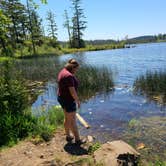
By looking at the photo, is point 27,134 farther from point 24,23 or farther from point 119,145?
point 24,23

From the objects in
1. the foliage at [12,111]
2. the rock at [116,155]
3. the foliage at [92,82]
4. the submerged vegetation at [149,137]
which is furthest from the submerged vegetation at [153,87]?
the rock at [116,155]

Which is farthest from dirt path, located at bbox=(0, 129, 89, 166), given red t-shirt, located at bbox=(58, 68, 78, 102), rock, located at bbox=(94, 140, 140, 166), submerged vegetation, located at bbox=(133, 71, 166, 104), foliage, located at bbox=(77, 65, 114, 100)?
foliage, located at bbox=(77, 65, 114, 100)

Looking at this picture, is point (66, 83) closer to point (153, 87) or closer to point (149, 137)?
point (149, 137)

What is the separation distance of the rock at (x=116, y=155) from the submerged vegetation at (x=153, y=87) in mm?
7161

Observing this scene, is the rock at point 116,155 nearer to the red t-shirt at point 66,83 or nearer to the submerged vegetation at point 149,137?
the submerged vegetation at point 149,137

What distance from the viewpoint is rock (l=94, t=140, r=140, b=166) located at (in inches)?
217

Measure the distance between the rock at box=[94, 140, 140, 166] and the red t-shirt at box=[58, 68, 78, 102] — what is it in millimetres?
1539

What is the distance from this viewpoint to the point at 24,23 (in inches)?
2419

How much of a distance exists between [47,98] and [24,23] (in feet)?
164

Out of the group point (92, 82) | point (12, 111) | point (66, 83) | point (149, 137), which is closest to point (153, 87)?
point (92, 82)

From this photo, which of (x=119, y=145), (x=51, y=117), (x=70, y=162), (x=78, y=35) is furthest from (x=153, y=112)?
(x=78, y=35)

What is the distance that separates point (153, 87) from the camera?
1458 cm

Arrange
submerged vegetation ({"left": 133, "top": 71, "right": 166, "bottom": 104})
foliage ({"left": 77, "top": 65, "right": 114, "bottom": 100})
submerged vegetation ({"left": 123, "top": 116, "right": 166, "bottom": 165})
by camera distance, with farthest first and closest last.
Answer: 1. foliage ({"left": 77, "top": 65, "right": 114, "bottom": 100})
2. submerged vegetation ({"left": 133, "top": 71, "right": 166, "bottom": 104})
3. submerged vegetation ({"left": 123, "top": 116, "right": 166, "bottom": 165})

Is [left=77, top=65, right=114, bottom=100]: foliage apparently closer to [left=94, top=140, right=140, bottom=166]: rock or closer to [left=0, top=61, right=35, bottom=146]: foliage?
[left=0, top=61, right=35, bottom=146]: foliage
